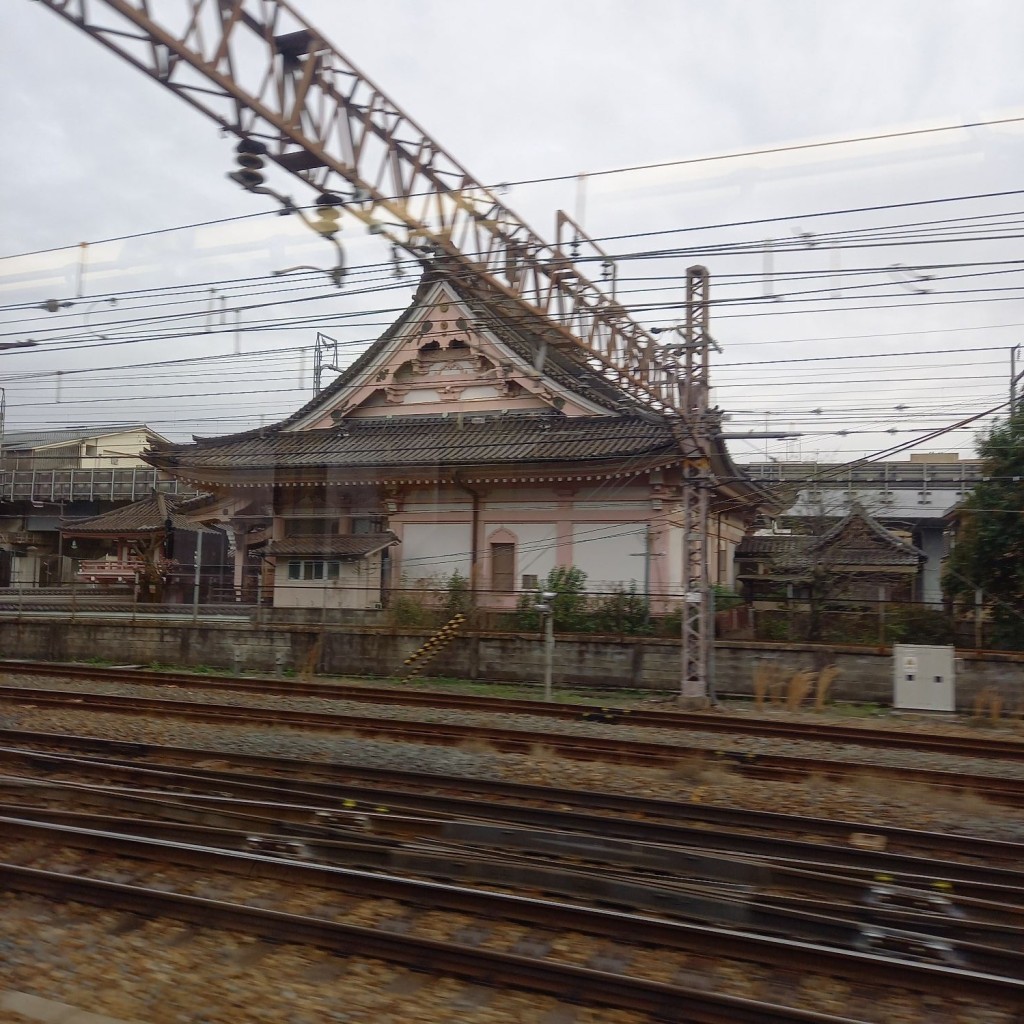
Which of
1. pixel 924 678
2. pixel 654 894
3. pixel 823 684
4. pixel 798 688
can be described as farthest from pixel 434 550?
pixel 654 894

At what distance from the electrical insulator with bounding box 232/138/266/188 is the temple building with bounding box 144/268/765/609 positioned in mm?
12834

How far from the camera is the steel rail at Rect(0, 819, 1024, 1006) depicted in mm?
5078

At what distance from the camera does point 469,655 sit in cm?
1980

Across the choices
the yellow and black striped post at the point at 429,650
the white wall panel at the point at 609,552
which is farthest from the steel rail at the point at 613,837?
the white wall panel at the point at 609,552

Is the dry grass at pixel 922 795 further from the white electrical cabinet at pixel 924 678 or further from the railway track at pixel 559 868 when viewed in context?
the white electrical cabinet at pixel 924 678

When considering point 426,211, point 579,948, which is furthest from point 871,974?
point 426,211

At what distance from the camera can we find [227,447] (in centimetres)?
2764

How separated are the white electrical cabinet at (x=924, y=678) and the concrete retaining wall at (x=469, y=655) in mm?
830

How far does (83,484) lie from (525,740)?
40.5 m

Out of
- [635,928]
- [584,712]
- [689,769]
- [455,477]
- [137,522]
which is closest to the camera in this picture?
[635,928]

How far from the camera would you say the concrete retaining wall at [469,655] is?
58.2 feet

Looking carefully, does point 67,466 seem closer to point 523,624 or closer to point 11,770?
point 523,624

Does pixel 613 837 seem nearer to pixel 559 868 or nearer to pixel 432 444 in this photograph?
pixel 559 868

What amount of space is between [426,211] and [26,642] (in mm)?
17184
